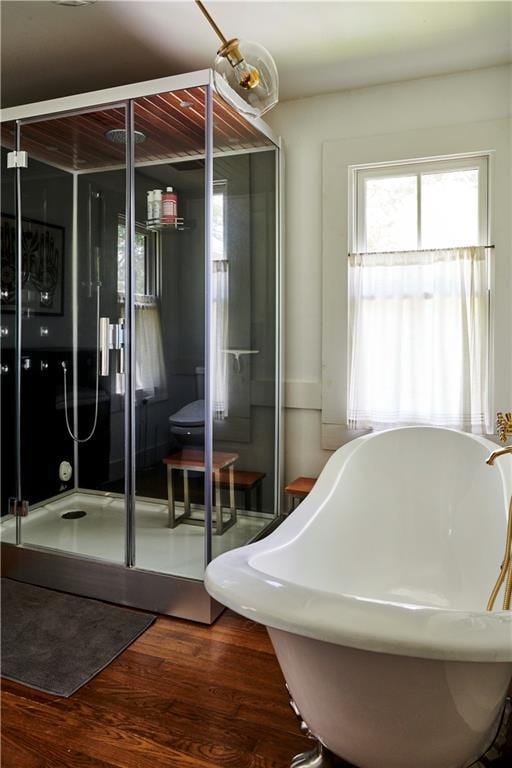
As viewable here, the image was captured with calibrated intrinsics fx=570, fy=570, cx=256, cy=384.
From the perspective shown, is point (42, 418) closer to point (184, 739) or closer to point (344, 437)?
point (344, 437)

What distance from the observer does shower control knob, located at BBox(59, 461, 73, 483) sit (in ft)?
9.90

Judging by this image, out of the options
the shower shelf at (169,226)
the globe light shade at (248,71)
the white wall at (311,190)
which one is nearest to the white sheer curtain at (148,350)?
the shower shelf at (169,226)

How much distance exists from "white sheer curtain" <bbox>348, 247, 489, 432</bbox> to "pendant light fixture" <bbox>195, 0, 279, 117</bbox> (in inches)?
61.1

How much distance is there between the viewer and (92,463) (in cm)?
293

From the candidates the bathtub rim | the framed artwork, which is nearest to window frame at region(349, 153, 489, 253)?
the framed artwork

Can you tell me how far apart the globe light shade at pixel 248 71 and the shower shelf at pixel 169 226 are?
40.3 inches

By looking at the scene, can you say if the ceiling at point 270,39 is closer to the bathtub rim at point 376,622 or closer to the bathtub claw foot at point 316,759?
the bathtub rim at point 376,622

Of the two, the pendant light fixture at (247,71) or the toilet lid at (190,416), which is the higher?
the pendant light fixture at (247,71)

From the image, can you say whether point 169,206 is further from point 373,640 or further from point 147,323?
point 373,640

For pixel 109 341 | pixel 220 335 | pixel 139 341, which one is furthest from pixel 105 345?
pixel 220 335

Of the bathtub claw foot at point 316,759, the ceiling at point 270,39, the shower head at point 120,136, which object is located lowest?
the bathtub claw foot at point 316,759

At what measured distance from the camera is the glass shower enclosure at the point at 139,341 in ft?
8.11

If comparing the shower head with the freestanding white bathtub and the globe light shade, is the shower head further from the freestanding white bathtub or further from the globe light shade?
the freestanding white bathtub

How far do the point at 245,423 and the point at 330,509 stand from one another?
0.79 meters
